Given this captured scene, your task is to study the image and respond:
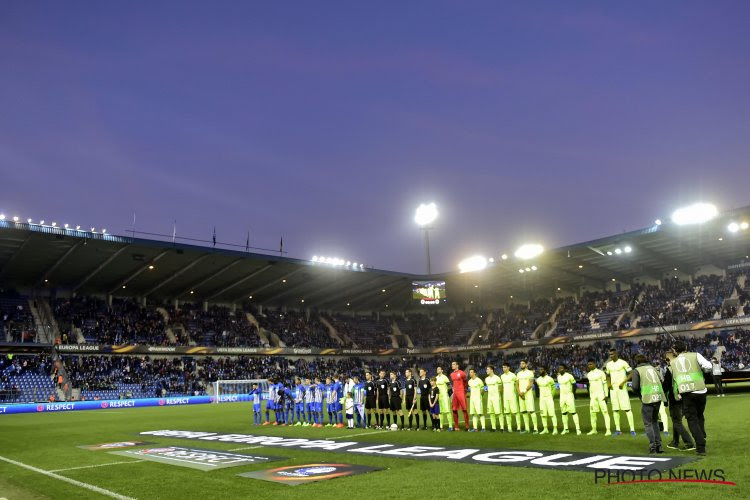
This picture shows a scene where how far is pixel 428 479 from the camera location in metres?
8.49

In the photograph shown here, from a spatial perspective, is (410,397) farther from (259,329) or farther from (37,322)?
(259,329)

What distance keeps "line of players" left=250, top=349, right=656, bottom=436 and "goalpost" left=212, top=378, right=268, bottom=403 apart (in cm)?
2611

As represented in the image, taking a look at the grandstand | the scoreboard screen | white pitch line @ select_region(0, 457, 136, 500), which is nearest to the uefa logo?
white pitch line @ select_region(0, 457, 136, 500)

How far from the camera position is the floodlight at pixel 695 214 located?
37531 millimetres

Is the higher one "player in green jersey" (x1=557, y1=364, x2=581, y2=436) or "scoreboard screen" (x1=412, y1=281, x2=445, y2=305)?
"scoreboard screen" (x1=412, y1=281, x2=445, y2=305)

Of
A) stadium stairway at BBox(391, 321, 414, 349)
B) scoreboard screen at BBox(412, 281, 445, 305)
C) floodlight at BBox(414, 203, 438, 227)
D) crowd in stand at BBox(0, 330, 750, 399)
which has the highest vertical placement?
floodlight at BBox(414, 203, 438, 227)

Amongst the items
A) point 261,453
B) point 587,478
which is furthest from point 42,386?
point 587,478

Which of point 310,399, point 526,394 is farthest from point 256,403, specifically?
point 526,394

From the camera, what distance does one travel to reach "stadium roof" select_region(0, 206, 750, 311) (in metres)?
41.3

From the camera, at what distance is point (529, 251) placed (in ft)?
162

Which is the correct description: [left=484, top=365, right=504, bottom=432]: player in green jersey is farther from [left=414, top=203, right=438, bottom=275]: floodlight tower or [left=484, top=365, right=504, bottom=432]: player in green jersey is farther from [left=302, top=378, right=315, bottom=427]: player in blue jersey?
[left=414, top=203, right=438, bottom=275]: floodlight tower

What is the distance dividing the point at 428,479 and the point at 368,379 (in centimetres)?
1003

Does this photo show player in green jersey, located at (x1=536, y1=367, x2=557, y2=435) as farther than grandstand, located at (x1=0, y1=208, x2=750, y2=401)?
No

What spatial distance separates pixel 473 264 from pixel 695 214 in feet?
73.1
